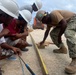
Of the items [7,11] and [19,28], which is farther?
[19,28]

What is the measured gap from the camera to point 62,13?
5625 mm

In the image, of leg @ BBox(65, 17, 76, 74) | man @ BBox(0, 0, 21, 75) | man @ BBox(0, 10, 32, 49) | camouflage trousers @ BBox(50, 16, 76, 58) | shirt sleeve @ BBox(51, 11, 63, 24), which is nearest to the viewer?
man @ BBox(0, 0, 21, 75)

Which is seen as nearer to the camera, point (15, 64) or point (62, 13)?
point (15, 64)

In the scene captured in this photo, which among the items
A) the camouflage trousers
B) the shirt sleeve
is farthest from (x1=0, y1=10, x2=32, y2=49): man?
the camouflage trousers

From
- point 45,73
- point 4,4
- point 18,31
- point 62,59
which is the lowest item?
point 62,59

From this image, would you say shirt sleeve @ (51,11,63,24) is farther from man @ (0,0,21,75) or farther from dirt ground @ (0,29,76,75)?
man @ (0,0,21,75)

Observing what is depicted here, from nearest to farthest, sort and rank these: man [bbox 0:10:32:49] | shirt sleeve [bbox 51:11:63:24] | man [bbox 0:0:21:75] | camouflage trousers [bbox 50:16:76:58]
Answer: man [bbox 0:0:21:75] < camouflage trousers [bbox 50:16:76:58] < man [bbox 0:10:32:49] < shirt sleeve [bbox 51:11:63:24]

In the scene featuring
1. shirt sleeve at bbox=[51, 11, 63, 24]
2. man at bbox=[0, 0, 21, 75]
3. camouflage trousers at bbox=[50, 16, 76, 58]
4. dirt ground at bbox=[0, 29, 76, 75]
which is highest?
man at bbox=[0, 0, 21, 75]

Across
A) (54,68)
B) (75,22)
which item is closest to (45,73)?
(54,68)

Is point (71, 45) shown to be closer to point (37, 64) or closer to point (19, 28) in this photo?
point (37, 64)

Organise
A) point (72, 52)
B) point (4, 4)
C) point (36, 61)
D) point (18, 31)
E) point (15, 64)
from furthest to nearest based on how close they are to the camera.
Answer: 1. point (18, 31)
2. point (36, 61)
3. point (15, 64)
4. point (72, 52)
5. point (4, 4)

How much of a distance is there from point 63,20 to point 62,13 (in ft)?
1.05

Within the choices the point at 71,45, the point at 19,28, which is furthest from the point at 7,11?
the point at 19,28

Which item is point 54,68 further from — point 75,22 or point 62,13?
point 62,13
